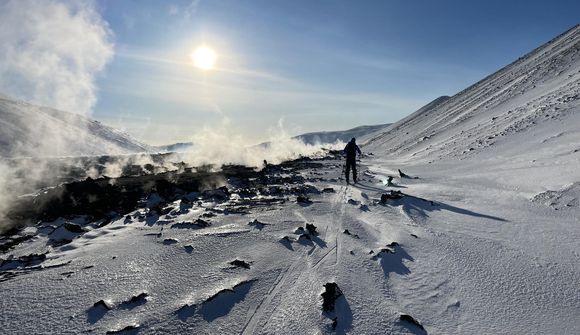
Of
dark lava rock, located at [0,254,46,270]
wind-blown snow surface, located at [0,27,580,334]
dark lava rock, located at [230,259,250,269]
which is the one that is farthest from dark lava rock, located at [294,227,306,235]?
dark lava rock, located at [0,254,46,270]

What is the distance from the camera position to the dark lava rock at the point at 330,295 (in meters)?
6.07

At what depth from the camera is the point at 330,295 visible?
632cm

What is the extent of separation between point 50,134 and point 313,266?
A: 107 m

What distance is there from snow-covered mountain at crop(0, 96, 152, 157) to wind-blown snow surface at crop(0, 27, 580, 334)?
77.3 metres

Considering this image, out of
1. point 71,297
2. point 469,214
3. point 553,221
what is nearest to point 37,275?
point 71,297

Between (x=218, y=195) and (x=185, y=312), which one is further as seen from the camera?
(x=218, y=195)

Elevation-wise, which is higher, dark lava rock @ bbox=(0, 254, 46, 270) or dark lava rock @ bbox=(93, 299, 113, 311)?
dark lava rock @ bbox=(0, 254, 46, 270)

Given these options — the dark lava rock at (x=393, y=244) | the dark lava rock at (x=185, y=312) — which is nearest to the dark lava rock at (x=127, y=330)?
the dark lava rock at (x=185, y=312)

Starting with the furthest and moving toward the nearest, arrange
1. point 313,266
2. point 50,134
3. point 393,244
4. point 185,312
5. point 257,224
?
point 50,134 < point 257,224 < point 393,244 < point 313,266 < point 185,312

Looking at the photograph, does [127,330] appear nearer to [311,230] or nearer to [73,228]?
[311,230]

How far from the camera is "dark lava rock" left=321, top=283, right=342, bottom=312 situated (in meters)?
6.07

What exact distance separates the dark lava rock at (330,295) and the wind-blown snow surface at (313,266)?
98mm

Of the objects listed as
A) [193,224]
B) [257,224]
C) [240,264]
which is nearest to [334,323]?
[240,264]

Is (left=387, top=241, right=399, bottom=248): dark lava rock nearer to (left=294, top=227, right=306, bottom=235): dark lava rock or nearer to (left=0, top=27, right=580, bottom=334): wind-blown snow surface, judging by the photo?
(left=0, top=27, right=580, bottom=334): wind-blown snow surface
